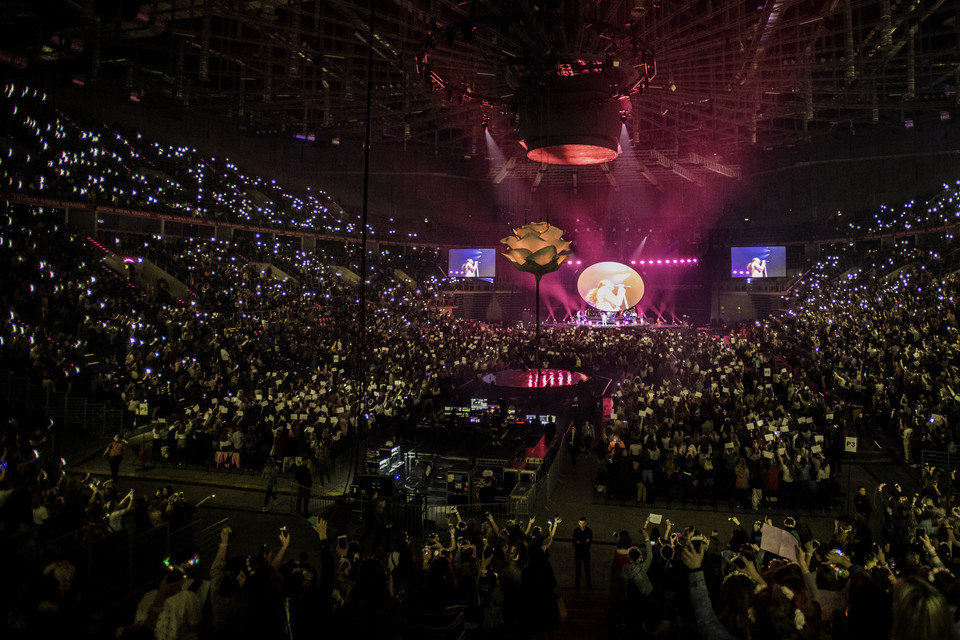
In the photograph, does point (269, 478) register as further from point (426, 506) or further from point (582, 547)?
point (582, 547)

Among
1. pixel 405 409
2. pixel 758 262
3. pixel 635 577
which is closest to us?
pixel 635 577

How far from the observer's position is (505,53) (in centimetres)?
1520

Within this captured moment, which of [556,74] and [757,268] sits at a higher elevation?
[556,74]

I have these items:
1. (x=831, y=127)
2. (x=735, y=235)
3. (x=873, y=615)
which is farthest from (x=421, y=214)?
(x=873, y=615)

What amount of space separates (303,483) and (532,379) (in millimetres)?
10020

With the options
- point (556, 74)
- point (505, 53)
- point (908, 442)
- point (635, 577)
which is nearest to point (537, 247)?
point (556, 74)

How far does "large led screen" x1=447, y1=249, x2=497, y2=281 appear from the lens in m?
44.3

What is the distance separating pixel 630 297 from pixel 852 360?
23.8 m

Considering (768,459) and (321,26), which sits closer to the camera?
(768,459)

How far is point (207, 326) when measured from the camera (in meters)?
21.1

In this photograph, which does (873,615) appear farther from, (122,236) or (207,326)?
(122,236)

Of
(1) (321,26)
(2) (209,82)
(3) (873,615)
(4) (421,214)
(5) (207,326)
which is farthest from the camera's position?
(4) (421,214)

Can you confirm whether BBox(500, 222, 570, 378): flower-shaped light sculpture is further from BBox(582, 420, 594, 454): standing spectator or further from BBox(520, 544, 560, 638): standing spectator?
BBox(520, 544, 560, 638): standing spectator

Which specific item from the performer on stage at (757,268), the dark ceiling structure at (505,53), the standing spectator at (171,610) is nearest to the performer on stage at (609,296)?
the performer on stage at (757,268)
